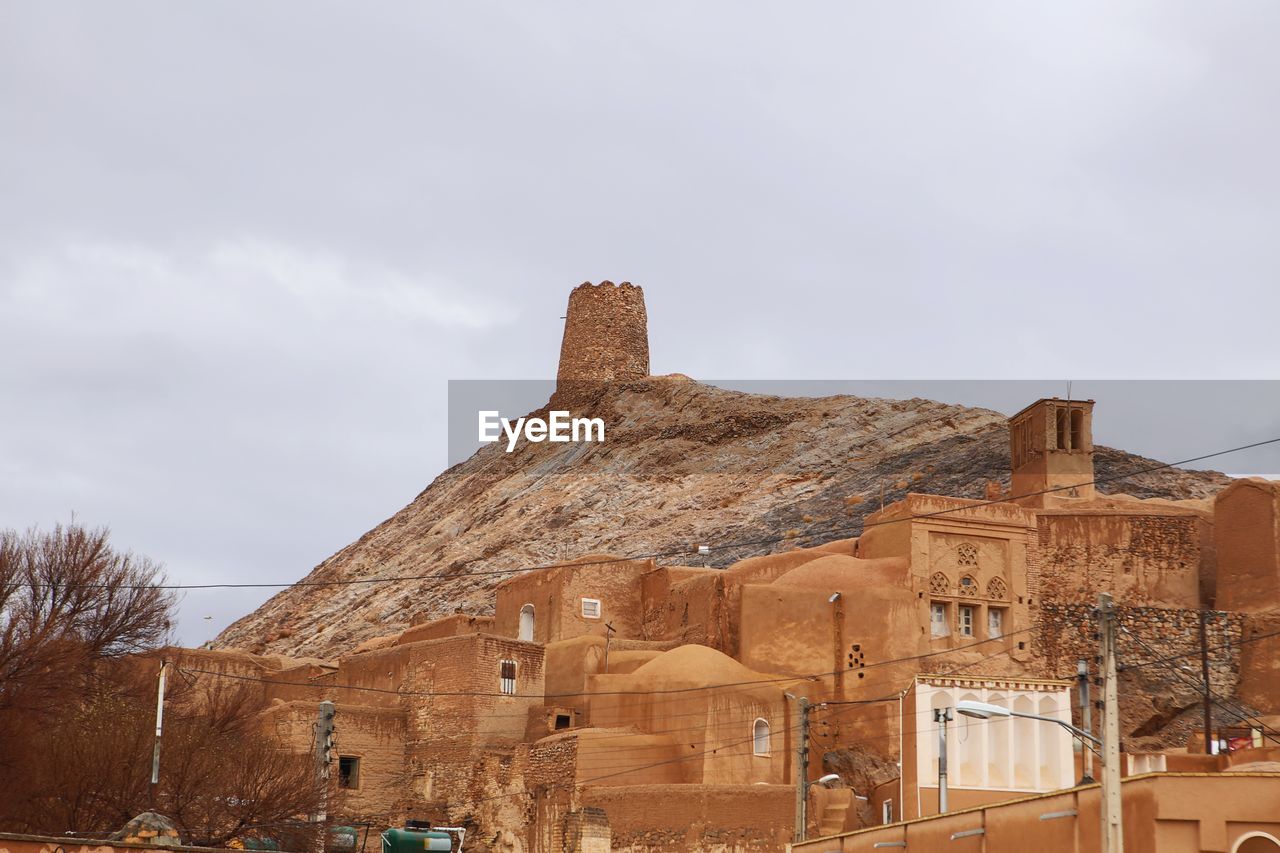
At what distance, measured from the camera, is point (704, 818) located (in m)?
34.2

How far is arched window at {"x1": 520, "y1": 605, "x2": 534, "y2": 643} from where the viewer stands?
4569 cm

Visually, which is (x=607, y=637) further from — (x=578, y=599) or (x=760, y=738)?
(x=760, y=738)

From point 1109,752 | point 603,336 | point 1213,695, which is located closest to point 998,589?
point 1213,695

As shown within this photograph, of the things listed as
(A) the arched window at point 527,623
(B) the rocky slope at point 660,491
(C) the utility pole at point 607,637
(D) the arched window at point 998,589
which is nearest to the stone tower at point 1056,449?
(D) the arched window at point 998,589

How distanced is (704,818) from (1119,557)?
644 inches

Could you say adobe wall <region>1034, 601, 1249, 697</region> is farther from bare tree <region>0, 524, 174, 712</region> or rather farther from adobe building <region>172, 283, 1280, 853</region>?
bare tree <region>0, 524, 174, 712</region>

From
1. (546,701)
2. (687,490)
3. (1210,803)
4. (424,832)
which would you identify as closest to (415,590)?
(687,490)

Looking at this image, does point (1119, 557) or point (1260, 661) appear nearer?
point (1260, 661)

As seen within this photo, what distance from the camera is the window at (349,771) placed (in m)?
39.6

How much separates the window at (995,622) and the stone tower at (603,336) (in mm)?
52944

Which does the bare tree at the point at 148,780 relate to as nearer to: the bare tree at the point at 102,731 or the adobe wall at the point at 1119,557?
the bare tree at the point at 102,731

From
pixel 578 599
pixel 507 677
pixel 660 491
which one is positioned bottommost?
pixel 507 677

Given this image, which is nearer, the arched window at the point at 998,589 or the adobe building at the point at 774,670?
the adobe building at the point at 774,670

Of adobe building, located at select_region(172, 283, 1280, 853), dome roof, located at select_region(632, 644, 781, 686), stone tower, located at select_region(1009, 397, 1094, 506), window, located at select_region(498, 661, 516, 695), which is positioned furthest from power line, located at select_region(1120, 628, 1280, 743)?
window, located at select_region(498, 661, 516, 695)
